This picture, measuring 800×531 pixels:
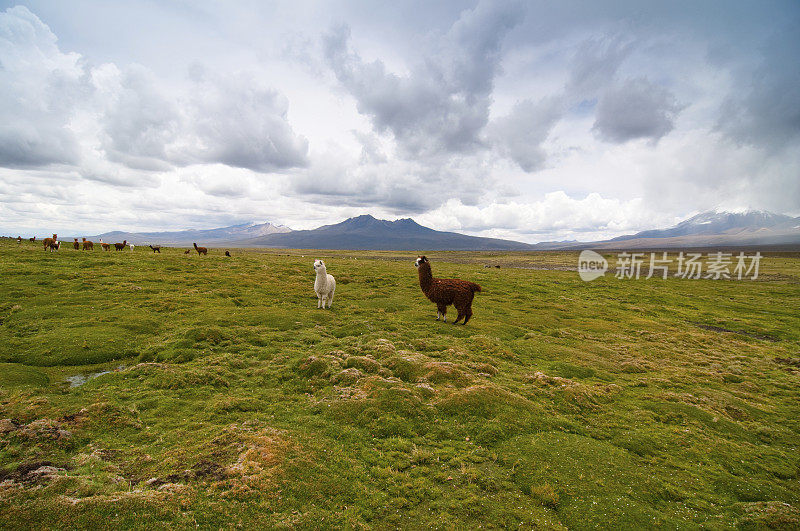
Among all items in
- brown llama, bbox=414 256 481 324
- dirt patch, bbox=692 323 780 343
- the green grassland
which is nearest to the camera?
the green grassland

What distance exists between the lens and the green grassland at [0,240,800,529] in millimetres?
6562

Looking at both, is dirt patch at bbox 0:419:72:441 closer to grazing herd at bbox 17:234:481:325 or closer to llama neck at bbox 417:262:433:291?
grazing herd at bbox 17:234:481:325

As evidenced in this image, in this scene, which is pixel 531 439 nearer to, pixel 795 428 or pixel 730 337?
pixel 795 428

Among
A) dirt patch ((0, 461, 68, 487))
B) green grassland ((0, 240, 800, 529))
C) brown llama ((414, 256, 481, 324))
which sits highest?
brown llama ((414, 256, 481, 324))

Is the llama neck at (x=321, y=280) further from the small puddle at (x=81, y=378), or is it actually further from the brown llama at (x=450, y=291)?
the small puddle at (x=81, y=378)

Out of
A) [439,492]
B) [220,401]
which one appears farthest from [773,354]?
[220,401]

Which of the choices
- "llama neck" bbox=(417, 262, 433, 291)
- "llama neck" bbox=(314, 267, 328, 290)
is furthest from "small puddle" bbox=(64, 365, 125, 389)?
"llama neck" bbox=(417, 262, 433, 291)

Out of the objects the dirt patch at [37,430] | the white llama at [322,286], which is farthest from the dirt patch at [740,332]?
the dirt patch at [37,430]

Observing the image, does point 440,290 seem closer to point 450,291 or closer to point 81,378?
point 450,291

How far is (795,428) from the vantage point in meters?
11.6

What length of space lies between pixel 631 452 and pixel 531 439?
3004mm

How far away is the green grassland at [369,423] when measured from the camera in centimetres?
656

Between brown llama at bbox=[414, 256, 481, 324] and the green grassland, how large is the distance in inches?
48.5

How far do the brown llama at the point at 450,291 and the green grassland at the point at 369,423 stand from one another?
123 cm
